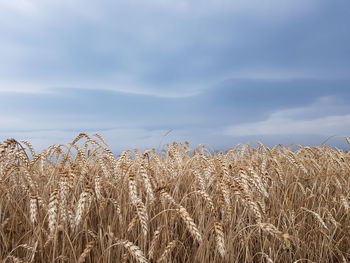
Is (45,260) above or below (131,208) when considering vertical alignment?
below

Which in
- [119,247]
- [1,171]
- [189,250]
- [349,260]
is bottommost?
[349,260]

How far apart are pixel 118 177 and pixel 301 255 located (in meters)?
2.20

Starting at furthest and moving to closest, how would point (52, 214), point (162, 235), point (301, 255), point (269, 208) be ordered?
1. point (269, 208)
2. point (301, 255)
3. point (162, 235)
4. point (52, 214)

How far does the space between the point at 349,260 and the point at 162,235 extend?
241 cm

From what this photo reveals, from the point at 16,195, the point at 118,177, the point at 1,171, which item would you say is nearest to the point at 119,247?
the point at 118,177

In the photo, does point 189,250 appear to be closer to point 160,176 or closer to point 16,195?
point 160,176

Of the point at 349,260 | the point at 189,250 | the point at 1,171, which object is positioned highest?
the point at 1,171

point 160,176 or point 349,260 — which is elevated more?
point 160,176

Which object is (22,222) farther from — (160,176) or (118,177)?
(160,176)

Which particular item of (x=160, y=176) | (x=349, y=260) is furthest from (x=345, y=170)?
(x=160, y=176)

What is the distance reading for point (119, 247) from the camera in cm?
296

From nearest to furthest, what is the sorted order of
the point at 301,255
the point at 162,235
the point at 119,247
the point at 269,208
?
1. the point at 119,247
2. the point at 162,235
3. the point at 301,255
4. the point at 269,208

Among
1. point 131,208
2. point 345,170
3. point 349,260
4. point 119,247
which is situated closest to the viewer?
point 119,247

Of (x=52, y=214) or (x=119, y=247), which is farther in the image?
(x=119, y=247)
